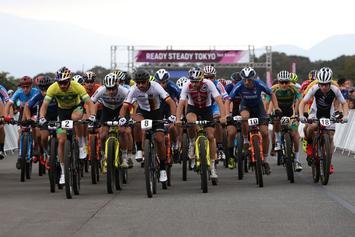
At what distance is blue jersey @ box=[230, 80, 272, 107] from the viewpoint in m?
15.4

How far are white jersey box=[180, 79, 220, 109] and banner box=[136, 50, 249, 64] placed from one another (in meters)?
44.5

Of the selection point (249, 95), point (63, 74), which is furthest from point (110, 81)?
point (249, 95)

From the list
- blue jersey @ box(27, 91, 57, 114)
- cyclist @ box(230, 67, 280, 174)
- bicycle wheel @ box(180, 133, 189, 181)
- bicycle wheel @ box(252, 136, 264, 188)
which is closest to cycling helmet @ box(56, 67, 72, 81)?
blue jersey @ box(27, 91, 57, 114)

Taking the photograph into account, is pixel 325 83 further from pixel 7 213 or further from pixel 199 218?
pixel 7 213

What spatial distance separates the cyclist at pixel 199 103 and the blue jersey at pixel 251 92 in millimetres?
670

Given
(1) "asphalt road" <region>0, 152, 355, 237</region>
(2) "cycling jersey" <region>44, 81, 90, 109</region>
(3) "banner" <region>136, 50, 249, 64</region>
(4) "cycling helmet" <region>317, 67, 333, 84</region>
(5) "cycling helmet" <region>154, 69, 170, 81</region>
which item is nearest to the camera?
(1) "asphalt road" <region>0, 152, 355, 237</region>

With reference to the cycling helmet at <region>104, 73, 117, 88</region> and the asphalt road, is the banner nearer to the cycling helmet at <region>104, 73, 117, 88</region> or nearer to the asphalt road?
the asphalt road

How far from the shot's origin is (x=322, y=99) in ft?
48.3

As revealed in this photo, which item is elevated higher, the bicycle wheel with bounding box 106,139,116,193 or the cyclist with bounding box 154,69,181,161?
the cyclist with bounding box 154,69,181,161

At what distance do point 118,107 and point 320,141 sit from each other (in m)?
3.77

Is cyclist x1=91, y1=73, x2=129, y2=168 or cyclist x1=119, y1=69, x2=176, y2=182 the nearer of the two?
cyclist x1=119, y1=69, x2=176, y2=182

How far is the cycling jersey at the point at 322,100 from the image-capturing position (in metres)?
14.5

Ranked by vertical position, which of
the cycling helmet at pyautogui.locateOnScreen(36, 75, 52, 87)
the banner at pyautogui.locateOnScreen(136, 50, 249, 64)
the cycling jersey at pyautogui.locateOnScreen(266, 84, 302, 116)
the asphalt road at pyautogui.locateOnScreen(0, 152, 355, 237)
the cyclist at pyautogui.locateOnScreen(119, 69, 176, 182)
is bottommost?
the asphalt road at pyautogui.locateOnScreen(0, 152, 355, 237)

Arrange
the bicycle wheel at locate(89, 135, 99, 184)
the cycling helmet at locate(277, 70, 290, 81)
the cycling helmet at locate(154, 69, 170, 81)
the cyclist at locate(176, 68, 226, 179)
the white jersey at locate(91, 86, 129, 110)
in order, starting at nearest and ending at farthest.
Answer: the cyclist at locate(176, 68, 226, 179), the bicycle wheel at locate(89, 135, 99, 184), the white jersey at locate(91, 86, 129, 110), the cycling helmet at locate(154, 69, 170, 81), the cycling helmet at locate(277, 70, 290, 81)
